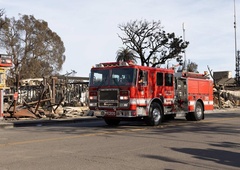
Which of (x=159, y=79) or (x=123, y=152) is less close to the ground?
(x=159, y=79)

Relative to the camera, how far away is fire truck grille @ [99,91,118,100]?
14.5m

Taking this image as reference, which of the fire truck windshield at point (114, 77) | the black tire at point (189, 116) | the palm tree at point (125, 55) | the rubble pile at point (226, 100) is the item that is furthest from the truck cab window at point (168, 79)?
the palm tree at point (125, 55)

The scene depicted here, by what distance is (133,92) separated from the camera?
1416cm

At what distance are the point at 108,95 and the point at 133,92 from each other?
1148 mm

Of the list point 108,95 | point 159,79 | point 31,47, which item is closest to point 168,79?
point 159,79

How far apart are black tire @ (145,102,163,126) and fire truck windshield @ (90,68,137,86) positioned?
172 cm

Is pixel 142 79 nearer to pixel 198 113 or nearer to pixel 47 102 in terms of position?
pixel 198 113

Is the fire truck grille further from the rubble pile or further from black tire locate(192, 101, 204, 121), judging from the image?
the rubble pile

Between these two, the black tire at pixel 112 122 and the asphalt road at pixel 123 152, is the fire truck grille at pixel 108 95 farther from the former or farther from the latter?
the asphalt road at pixel 123 152

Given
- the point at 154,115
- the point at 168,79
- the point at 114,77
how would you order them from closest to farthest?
1. the point at 114,77
2. the point at 154,115
3. the point at 168,79

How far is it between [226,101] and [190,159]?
33.2 meters

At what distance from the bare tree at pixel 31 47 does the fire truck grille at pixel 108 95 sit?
131 ft

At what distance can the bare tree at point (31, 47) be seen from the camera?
5581 cm

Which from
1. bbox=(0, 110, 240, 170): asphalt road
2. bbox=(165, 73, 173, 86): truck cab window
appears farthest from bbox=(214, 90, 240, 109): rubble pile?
bbox=(0, 110, 240, 170): asphalt road
